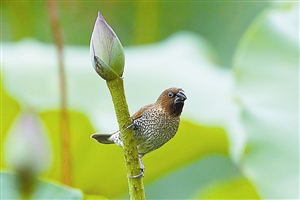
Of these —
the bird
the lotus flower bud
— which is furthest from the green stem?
the bird

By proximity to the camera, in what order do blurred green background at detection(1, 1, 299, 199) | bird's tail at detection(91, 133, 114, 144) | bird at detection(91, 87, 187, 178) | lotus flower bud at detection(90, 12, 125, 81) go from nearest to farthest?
lotus flower bud at detection(90, 12, 125, 81) → bird at detection(91, 87, 187, 178) → bird's tail at detection(91, 133, 114, 144) → blurred green background at detection(1, 1, 299, 199)

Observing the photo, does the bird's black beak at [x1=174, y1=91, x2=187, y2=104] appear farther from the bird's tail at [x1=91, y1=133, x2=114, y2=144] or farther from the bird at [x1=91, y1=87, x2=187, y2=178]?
the bird's tail at [x1=91, y1=133, x2=114, y2=144]

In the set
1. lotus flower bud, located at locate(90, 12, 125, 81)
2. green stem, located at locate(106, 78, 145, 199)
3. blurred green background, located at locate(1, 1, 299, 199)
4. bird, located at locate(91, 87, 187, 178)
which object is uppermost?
blurred green background, located at locate(1, 1, 299, 199)

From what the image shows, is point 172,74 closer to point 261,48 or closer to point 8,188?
point 261,48

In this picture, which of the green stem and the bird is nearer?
the green stem

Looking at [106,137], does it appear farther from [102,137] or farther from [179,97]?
[179,97]

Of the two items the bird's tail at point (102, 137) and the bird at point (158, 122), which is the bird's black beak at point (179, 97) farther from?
the bird's tail at point (102, 137)

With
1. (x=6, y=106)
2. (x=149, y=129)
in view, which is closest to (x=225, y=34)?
(x=6, y=106)
